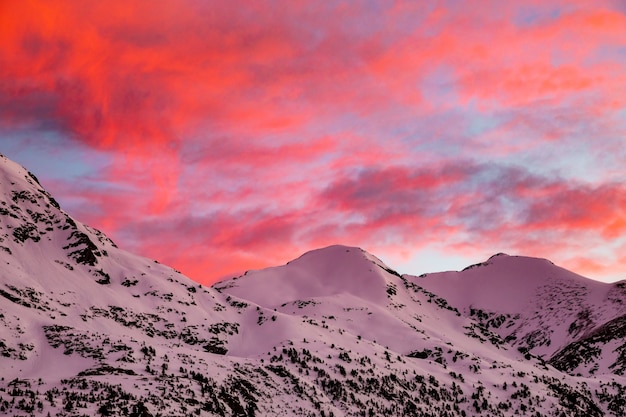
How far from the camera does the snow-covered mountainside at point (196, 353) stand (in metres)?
89.9

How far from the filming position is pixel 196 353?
11375 cm

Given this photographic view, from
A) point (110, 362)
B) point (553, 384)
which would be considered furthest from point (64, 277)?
point (553, 384)

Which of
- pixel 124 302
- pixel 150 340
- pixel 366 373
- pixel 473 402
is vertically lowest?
pixel 473 402

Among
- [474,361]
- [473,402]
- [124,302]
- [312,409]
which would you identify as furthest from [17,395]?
[474,361]

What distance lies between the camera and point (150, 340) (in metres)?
124

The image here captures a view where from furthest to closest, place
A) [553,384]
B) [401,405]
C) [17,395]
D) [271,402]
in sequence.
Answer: [553,384]
[401,405]
[271,402]
[17,395]

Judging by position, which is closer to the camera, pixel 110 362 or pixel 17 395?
pixel 17 395

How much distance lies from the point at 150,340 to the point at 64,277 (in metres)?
26.8

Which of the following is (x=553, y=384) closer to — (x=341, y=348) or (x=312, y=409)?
(x=341, y=348)

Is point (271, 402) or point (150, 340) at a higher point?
point (150, 340)

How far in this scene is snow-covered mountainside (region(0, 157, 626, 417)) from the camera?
89938mm

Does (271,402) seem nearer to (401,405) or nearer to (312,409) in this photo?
(312,409)

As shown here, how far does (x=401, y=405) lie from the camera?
382 ft

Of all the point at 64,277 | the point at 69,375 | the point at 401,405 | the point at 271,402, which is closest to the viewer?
the point at 69,375
